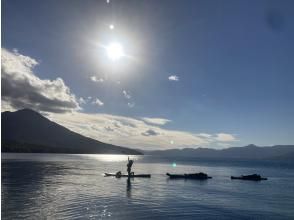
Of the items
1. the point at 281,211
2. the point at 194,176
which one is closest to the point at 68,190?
the point at 281,211

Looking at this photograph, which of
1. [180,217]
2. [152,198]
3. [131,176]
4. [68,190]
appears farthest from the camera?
[131,176]

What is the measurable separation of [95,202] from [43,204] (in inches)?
292

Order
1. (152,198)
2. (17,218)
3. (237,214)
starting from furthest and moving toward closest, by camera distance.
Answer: (152,198)
(237,214)
(17,218)

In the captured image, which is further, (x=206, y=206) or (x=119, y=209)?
(x=206, y=206)

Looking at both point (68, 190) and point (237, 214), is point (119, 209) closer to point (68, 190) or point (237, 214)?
point (237, 214)

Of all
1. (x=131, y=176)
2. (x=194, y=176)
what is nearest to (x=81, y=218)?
(x=131, y=176)

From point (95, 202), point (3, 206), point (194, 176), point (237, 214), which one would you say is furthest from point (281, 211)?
point (194, 176)

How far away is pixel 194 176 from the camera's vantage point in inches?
4028

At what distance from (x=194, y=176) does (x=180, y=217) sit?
6215cm

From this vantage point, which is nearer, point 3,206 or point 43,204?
point 3,206

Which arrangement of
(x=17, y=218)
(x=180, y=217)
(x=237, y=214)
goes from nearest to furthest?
1. (x=17, y=218)
2. (x=180, y=217)
3. (x=237, y=214)

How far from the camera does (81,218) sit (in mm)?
38531

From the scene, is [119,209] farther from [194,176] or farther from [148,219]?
[194,176]

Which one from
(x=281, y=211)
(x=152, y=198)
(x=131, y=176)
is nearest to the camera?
(x=281, y=211)
